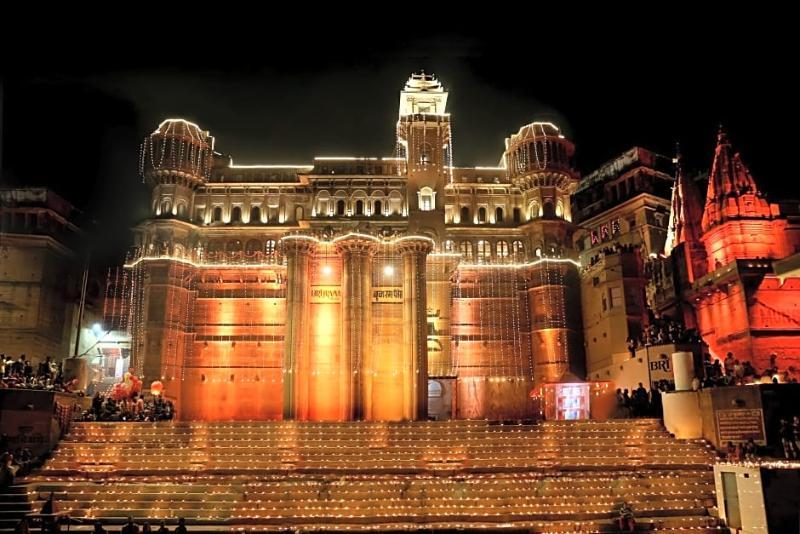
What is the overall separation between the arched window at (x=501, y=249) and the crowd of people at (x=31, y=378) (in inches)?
1186

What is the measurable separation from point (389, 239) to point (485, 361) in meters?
11.4

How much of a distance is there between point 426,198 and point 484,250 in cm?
592

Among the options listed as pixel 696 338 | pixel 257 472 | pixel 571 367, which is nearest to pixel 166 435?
pixel 257 472

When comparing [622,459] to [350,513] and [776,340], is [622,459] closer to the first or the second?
[350,513]

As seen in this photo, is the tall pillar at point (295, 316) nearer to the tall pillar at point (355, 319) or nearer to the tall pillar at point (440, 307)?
the tall pillar at point (355, 319)

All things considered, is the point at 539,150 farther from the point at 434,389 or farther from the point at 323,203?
the point at 434,389

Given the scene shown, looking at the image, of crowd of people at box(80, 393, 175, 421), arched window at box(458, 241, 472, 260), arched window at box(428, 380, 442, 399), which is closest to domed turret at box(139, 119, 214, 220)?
crowd of people at box(80, 393, 175, 421)

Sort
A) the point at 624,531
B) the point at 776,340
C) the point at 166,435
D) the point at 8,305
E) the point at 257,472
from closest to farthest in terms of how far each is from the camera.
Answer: the point at 624,531 → the point at 257,472 → the point at 166,435 → the point at 776,340 → the point at 8,305

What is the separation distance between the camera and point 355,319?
40438 millimetres

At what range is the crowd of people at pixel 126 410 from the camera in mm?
26203

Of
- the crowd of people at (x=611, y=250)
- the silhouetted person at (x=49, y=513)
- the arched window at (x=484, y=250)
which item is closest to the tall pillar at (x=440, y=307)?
the arched window at (x=484, y=250)

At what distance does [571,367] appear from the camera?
147 feet

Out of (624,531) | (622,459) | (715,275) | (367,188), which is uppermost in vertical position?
(367,188)

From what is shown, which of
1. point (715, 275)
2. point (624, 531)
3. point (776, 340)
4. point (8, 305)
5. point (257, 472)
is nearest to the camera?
point (624, 531)
